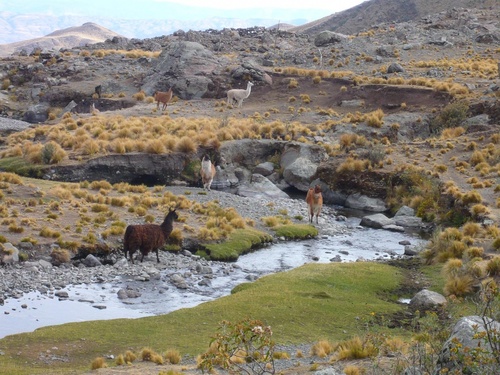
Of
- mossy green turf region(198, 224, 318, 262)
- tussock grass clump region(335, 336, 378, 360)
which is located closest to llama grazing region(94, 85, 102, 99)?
mossy green turf region(198, 224, 318, 262)

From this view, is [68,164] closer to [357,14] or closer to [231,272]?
[231,272]

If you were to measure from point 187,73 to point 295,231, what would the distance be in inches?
1215

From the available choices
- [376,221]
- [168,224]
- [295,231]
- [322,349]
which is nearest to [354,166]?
[376,221]

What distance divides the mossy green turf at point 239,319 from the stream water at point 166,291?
118 cm

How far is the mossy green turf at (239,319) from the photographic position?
1334cm

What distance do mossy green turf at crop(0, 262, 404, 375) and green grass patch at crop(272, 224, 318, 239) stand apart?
683 cm

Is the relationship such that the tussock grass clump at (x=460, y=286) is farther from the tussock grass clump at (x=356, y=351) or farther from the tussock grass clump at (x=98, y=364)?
the tussock grass clump at (x=98, y=364)

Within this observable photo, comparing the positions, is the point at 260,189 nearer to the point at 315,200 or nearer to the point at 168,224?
the point at 315,200

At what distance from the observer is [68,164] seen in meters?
34.2

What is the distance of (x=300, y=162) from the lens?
37.8 m

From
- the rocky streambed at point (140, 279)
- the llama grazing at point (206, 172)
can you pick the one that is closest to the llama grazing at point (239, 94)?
the llama grazing at point (206, 172)

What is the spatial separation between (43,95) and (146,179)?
2568 centimetres

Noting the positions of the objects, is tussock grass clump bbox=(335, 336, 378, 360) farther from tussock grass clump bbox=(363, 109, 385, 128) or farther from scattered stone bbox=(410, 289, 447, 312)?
tussock grass clump bbox=(363, 109, 385, 128)

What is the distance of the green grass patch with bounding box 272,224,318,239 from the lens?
89.4 feet
